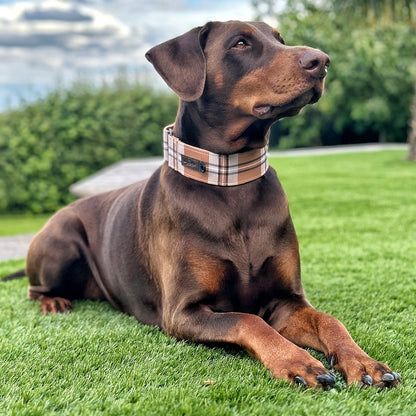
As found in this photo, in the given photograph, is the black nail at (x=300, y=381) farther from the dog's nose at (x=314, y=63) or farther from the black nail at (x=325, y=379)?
the dog's nose at (x=314, y=63)

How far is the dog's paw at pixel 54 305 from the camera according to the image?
11.7ft

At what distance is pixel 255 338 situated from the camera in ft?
7.64

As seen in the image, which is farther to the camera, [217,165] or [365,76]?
[365,76]

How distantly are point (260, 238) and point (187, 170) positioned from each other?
0.48 m

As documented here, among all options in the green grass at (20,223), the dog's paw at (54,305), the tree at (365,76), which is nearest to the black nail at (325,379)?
the dog's paw at (54,305)

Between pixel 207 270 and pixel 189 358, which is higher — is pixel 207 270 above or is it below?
above

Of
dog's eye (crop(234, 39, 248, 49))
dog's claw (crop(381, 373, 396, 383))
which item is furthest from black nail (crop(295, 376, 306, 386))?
dog's eye (crop(234, 39, 248, 49))

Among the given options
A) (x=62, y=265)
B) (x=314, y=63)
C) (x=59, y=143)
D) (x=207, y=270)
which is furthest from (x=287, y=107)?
(x=59, y=143)

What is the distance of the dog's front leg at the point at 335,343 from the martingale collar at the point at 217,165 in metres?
0.65

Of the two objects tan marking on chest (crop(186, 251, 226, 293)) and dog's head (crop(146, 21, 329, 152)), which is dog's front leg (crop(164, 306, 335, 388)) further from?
dog's head (crop(146, 21, 329, 152))

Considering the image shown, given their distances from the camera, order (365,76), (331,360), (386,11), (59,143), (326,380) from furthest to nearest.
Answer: (365,76)
(386,11)
(59,143)
(331,360)
(326,380)

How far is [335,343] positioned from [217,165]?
97cm

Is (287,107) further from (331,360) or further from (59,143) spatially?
(59,143)

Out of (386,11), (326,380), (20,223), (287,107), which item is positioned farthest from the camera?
(386,11)
